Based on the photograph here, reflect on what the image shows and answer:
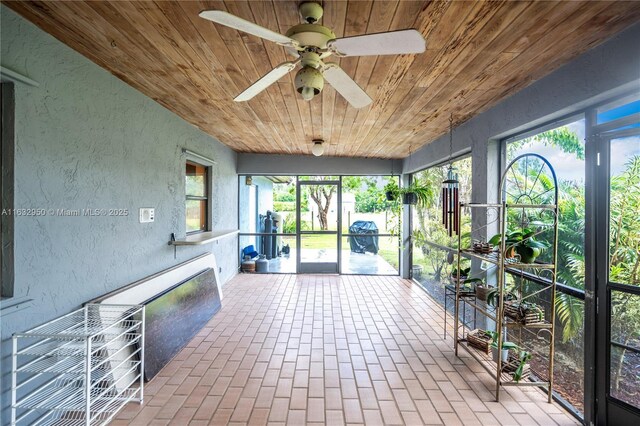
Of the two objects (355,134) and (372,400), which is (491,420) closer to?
(372,400)

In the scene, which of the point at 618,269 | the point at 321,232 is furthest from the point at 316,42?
the point at 321,232

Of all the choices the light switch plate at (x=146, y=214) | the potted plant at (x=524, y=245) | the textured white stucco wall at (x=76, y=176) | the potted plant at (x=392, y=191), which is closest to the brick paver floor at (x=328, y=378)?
the textured white stucco wall at (x=76, y=176)

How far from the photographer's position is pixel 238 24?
3.87ft

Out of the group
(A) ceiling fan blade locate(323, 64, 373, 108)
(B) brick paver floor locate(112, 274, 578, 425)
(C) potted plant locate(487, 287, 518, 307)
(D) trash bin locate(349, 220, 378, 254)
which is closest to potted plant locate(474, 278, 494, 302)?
(C) potted plant locate(487, 287, 518, 307)

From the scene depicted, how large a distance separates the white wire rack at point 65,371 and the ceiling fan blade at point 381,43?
197 cm

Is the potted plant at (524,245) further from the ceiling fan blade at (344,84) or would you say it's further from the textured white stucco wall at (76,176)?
the textured white stucco wall at (76,176)

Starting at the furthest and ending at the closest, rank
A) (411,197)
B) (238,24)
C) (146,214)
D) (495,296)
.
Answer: (411,197) → (146,214) → (495,296) → (238,24)

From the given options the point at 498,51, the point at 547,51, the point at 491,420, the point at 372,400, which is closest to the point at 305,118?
the point at 498,51

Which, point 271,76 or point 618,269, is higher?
point 271,76

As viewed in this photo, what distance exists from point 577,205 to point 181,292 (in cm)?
363

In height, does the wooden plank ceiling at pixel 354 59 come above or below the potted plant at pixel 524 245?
above

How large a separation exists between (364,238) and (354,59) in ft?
14.8

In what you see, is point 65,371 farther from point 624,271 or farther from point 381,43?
point 624,271

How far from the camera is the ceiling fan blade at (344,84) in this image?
1.58m
